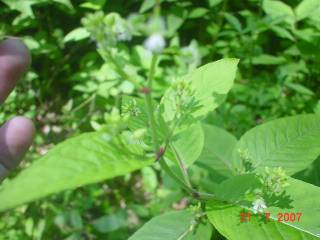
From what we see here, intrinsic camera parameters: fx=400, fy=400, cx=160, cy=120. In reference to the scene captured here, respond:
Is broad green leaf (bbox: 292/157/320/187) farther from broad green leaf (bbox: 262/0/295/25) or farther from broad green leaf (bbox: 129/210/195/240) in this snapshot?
broad green leaf (bbox: 262/0/295/25)

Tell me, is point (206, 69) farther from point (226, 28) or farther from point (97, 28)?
point (226, 28)

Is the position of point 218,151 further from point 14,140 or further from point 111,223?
point 111,223

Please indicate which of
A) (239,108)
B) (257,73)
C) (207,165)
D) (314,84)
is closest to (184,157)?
(207,165)

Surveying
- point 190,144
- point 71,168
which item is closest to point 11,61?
point 190,144

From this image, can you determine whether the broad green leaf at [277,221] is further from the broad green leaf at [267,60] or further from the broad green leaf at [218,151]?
the broad green leaf at [267,60]

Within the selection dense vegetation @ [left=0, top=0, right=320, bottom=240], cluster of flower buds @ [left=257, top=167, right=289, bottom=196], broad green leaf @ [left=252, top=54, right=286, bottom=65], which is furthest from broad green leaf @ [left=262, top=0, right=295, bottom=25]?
cluster of flower buds @ [left=257, top=167, right=289, bottom=196]

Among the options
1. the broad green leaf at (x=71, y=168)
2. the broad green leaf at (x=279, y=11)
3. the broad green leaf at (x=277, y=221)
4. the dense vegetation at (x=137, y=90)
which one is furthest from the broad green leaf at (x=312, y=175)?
the broad green leaf at (x=71, y=168)
